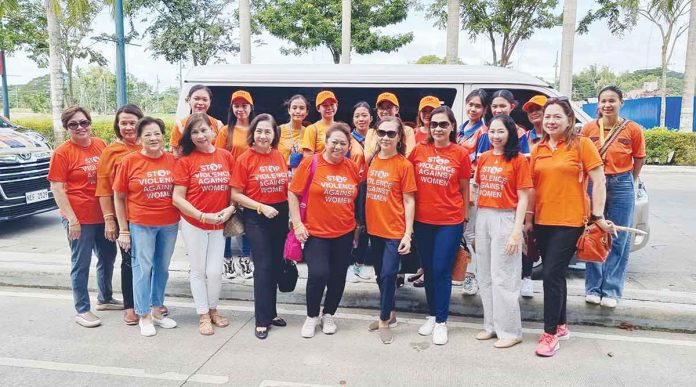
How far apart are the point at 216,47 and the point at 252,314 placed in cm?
1492

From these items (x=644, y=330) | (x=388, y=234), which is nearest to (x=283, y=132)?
(x=388, y=234)

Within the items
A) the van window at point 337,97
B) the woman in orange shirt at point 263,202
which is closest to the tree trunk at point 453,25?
the van window at point 337,97

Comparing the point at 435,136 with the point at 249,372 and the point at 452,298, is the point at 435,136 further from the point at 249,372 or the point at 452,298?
the point at 249,372

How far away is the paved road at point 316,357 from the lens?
325 centimetres

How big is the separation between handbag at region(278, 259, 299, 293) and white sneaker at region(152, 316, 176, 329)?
2.95ft

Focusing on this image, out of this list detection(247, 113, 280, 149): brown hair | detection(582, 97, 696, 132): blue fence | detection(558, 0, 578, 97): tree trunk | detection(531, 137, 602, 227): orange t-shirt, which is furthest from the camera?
detection(582, 97, 696, 132): blue fence

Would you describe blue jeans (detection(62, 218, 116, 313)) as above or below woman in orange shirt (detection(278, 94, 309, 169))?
below

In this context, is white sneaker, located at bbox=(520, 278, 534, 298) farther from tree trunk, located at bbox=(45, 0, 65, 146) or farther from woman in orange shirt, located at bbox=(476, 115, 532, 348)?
tree trunk, located at bbox=(45, 0, 65, 146)

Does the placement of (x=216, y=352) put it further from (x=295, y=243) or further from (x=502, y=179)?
(x=502, y=179)

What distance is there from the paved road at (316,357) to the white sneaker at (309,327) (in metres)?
0.05

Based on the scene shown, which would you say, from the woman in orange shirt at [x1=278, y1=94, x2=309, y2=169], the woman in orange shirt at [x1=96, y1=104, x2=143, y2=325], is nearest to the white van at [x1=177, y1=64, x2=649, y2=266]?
the woman in orange shirt at [x1=278, y1=94, x2=309, y2=169]

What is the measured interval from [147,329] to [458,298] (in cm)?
258

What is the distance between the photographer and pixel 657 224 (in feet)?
25.7

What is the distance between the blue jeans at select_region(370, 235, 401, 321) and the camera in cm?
376
